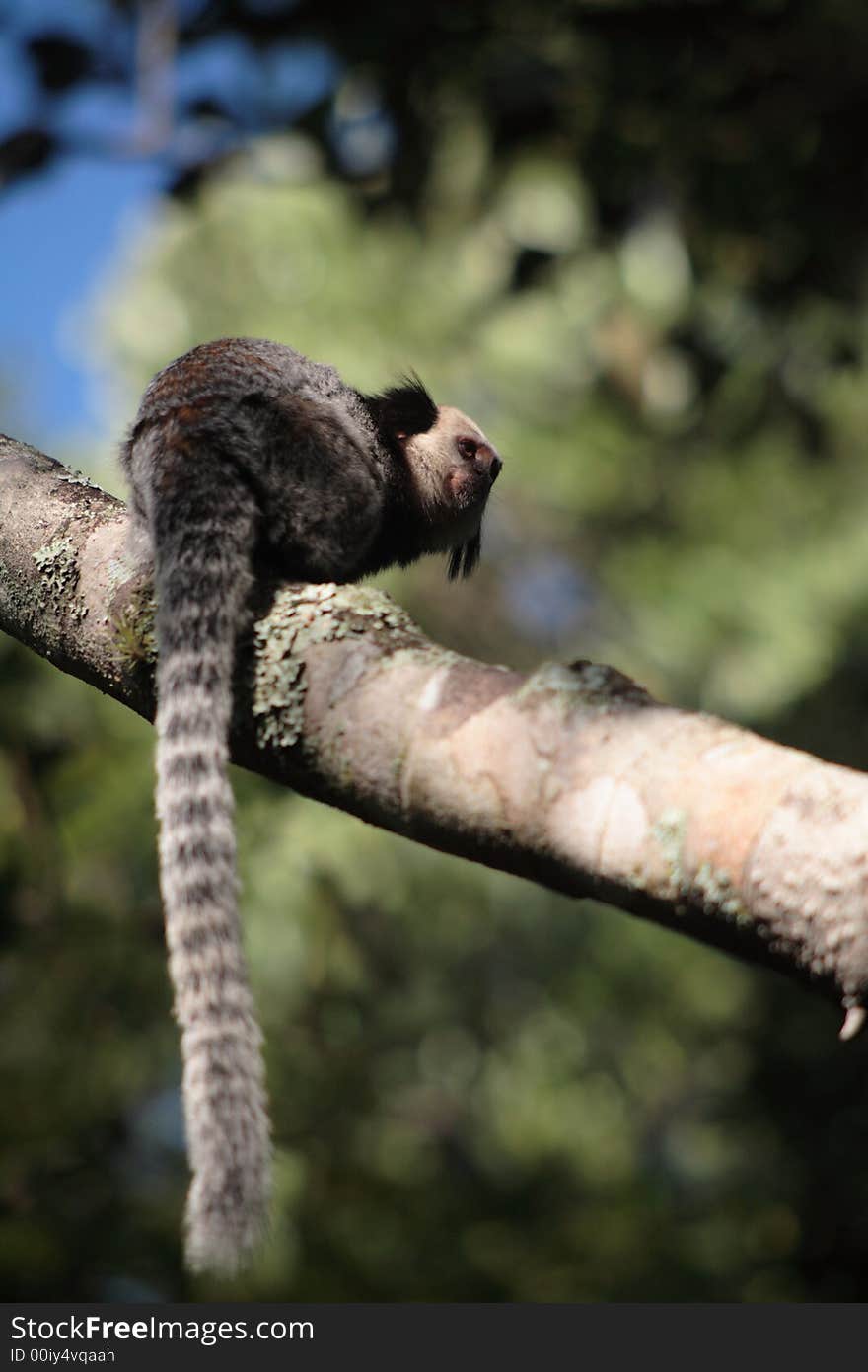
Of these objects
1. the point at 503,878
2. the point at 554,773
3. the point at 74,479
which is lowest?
the point at 554,773

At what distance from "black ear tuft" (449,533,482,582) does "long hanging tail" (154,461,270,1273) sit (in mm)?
1485

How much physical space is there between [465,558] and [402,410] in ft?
1.95

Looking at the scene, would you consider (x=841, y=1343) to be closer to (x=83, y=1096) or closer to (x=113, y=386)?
(x=83, y=1096)

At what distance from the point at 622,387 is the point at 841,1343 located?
889 cm

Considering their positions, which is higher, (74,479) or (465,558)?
(465,558)

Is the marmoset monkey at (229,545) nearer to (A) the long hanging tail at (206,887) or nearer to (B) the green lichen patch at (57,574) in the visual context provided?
(A) the long hanging tail at (206,887)

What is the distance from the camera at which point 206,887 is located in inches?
92.4

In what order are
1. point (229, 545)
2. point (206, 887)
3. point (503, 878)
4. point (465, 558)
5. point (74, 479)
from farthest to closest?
point (503, 878) < point (465, 558) < point (74, 479) < point (229, 545) < point (206, 887)

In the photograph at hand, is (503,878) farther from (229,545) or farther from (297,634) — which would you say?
(297,634)

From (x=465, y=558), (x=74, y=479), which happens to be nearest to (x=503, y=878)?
(x=465, y=558)

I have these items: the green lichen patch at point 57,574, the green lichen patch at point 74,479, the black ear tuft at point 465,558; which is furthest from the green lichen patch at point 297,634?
the black ear tuft at point 465,558

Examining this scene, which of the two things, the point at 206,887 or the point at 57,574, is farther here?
the point at 57,574

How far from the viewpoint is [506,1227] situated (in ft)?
14.4

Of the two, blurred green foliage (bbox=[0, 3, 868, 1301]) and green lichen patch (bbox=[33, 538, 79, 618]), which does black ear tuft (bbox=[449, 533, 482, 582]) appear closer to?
blurred green foliage (bbox=[0, 3, 868, 1301])
